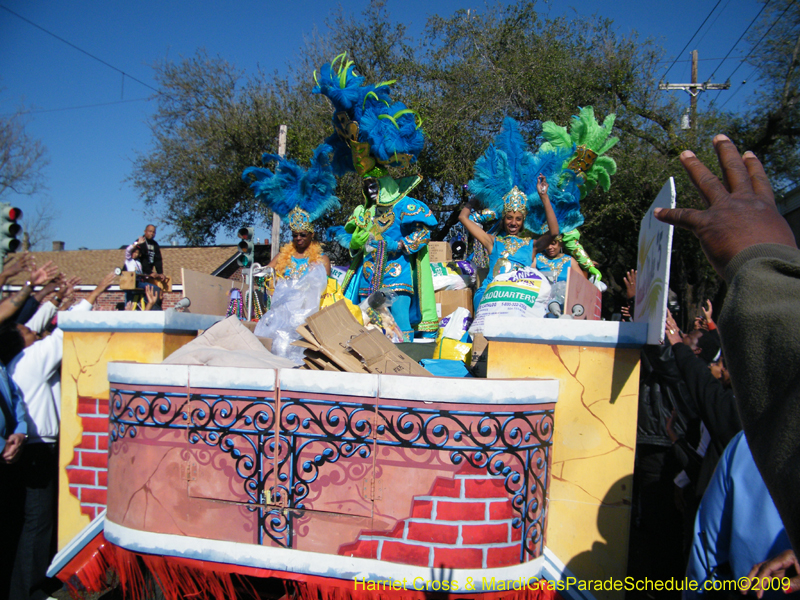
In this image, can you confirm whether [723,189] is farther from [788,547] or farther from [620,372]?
[620,372]

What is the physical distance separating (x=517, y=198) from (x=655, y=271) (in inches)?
104

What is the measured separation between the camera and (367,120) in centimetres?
539

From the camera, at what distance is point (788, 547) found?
176 cm

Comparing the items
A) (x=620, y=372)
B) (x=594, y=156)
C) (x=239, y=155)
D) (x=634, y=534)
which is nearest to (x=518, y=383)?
(x=620, y=372)

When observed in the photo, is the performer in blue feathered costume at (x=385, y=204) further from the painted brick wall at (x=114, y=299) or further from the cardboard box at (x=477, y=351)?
the painted brick wall at (x=114, y=299)

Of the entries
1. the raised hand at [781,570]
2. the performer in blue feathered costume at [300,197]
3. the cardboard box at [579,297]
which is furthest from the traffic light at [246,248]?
the raised hand at [781,570]

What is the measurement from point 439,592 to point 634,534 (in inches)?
92.5

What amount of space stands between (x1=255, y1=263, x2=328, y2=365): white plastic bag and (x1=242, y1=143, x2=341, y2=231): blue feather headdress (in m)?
0.70

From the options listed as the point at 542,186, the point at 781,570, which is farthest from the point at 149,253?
the point at 781,570

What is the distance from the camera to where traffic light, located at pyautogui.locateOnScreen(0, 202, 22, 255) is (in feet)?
14.0

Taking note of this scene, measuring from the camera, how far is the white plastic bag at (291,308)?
4219 mm

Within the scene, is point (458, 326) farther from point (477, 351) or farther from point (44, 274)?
point (44, 274)

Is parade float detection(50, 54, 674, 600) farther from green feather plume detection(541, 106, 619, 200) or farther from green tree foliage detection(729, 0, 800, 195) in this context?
green tree foliage detection(729, 0, 800, 195)

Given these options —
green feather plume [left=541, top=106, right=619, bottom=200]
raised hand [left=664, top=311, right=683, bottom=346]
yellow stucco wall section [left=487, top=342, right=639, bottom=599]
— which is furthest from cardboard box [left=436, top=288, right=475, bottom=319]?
yellow stucco wall section [left=487, top=342, right=639, bottom=599]
